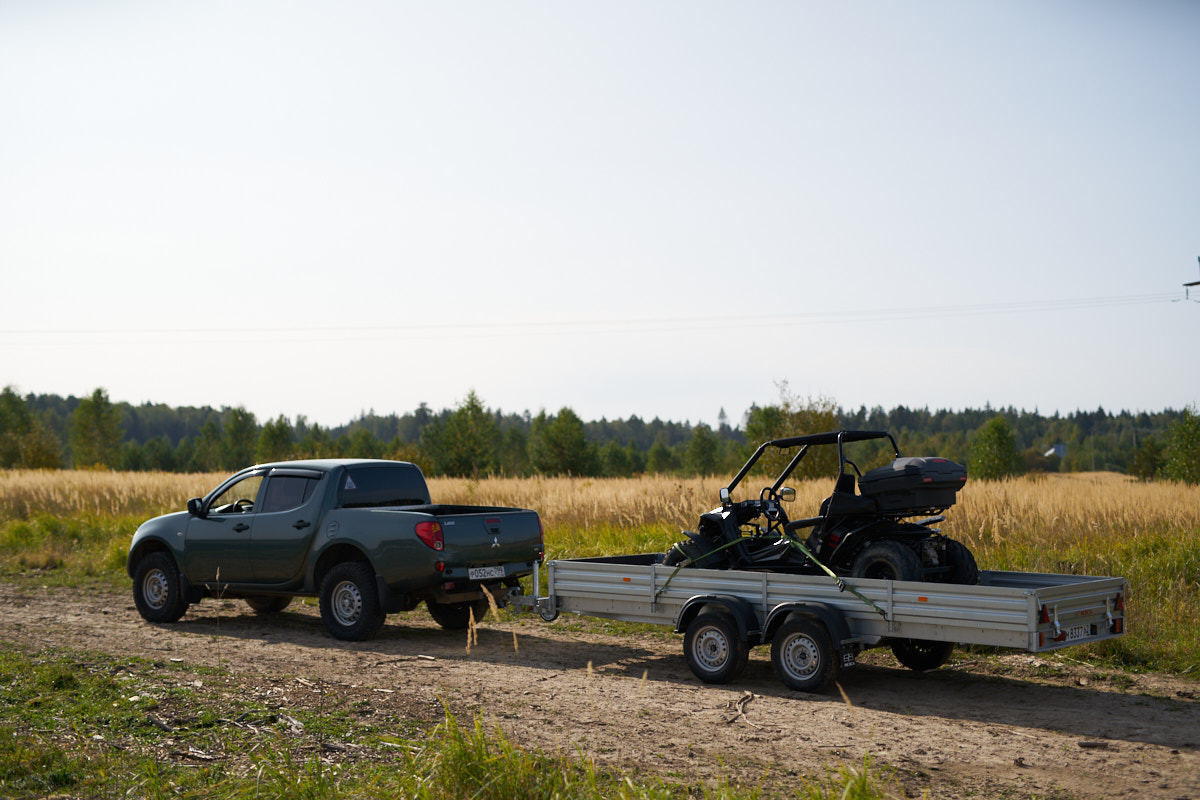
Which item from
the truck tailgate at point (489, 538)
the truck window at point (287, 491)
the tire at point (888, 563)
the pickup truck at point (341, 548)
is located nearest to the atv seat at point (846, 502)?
the tire at point (888, 563)

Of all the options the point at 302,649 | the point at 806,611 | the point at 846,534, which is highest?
the point at 846,534

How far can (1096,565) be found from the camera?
13.1 meters

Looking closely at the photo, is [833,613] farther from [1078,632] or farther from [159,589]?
[159,589]

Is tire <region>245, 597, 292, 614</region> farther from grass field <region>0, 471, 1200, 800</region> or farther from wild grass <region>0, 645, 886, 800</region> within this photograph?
wild grass <region>0, 645, 886, 800</region>

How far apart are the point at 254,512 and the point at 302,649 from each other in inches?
92.4

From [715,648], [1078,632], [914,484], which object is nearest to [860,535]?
[914,484]

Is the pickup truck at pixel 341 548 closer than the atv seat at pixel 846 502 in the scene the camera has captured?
No

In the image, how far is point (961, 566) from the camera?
915cm

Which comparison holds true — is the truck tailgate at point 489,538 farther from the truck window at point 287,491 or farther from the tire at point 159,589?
the tire at point 159,589

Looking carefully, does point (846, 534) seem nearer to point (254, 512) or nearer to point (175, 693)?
point (175, 693)

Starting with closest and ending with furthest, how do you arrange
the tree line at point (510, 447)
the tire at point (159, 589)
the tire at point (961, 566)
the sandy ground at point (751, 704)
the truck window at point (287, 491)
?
the sandy ground at point (751, 704) < the tire at point (961, 566) < the truck window at point (287, 491) < the tire at point (159, 589) < the tree line at point (510, 447)

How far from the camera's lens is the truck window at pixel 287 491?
39.7 ft

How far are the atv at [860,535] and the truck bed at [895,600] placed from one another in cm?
33

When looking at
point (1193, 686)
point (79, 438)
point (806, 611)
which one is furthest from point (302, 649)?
point (79, 438)
